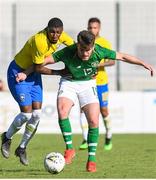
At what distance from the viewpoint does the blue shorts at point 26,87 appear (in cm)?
1334

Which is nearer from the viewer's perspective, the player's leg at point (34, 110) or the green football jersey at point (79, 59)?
the green football jersey at point (79, 59)

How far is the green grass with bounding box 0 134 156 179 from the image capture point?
1152 cm

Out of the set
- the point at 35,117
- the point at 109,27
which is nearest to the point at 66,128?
the point at 35,117

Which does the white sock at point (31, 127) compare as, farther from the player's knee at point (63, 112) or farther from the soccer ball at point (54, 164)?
the soccer ball at point (54, 164)

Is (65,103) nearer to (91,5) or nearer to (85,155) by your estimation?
(85,155)

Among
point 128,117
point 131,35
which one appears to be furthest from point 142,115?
point 131,35

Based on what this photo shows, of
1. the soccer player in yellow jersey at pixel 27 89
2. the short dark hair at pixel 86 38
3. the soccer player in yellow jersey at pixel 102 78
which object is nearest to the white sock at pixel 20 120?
the soccer player in yellow jersey at pixel 27 89

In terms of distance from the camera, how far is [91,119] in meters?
12.0

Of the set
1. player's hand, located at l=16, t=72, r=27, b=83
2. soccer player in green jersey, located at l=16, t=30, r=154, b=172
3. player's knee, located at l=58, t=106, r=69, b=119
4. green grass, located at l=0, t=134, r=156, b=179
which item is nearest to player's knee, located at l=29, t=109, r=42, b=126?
green grass, located at l=0, t=134, r=156, b=179

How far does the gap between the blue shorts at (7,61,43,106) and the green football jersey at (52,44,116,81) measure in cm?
147

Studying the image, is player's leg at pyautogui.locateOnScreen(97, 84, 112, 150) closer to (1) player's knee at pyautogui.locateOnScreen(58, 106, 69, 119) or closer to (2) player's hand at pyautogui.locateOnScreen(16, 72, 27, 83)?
(2) player's hand at pyautogui.locateOnScreen(16, 72, 27, 83)

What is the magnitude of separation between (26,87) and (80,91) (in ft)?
4.61

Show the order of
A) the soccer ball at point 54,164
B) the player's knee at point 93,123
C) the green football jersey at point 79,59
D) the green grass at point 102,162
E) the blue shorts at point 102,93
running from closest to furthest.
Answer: the soccer ball at point 54,164, the green grass at point 102,162, the green football jersey at point 79,59, the player's knee at point 93,123, the blue shorts at point 102,93

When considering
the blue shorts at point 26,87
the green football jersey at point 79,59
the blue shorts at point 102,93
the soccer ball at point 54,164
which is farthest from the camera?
the blue shorts at point 102,93
